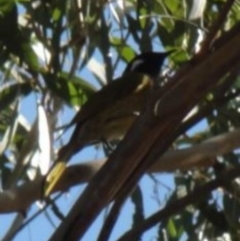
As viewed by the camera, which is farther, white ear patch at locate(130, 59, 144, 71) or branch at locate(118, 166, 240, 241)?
white ear patch at locate(130, 59, 144, 71)

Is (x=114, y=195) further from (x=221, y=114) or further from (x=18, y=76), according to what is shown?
(x=18, y=76)

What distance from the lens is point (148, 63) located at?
8.57 feet

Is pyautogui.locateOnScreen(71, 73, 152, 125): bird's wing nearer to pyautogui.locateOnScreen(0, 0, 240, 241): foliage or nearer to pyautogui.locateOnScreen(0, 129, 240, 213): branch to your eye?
pyautogui.locateOnScreen(0, 0, 240, 241): foliage

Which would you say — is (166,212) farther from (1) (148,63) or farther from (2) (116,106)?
(1) (148,63)

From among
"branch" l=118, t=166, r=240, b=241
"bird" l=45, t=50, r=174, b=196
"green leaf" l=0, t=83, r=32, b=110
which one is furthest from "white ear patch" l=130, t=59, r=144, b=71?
"branch" l=118, t=166, r=240, b=241

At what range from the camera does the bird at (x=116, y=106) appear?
224 centimetres

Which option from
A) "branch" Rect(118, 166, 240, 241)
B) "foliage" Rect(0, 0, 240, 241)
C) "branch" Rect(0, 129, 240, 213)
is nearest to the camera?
"branch" Rect(118, 166, 240, 241)

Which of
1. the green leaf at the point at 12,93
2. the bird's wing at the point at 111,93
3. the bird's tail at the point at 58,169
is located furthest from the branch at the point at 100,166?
the green leaf at the point at 12,93

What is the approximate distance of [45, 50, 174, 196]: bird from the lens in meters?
2.24

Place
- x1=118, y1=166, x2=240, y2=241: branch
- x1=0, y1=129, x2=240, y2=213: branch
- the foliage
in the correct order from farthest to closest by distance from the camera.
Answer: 1. the foliage
2. x1=0, y1=129, x2=240, y2=213: branch
3. x1=118, y1=166, x2=240, y2=241: branch

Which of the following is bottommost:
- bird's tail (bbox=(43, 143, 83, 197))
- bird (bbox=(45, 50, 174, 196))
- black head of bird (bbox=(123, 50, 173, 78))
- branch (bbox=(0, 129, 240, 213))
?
branch (bbox=(0, 129, 240, 213))

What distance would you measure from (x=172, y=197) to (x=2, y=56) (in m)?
0.52

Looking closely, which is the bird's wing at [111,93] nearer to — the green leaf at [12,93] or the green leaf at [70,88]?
the green leaf at [70,88]

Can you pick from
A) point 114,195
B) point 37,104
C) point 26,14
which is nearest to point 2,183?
point 37,104
